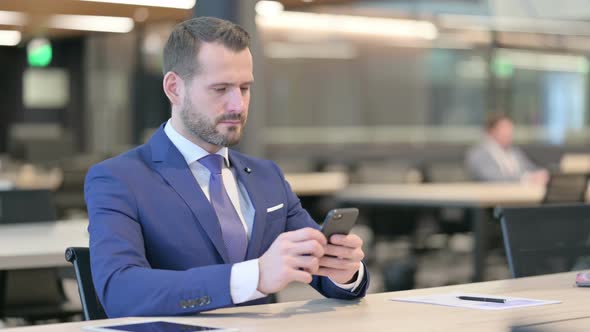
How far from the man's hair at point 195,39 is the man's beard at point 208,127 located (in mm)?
87

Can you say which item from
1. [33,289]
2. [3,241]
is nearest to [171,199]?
[3,241]

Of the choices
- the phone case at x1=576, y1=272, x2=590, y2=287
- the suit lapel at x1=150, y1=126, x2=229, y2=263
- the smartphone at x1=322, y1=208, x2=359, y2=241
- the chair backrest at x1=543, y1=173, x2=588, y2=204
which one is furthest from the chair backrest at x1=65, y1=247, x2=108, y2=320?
the chair backrest at x1=543, y1=173, x2=588, y2=204

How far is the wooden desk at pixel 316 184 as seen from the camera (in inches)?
373

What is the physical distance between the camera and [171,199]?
2.71 m

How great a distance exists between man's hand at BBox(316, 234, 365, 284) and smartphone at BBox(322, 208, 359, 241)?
0.02 meters

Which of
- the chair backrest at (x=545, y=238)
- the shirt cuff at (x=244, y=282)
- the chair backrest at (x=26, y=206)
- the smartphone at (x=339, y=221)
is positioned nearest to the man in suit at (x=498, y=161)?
the chair backrest at (x=26, y=206)

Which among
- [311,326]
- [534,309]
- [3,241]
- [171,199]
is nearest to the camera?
[311,326]

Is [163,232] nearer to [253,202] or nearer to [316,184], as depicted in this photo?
[253,202]

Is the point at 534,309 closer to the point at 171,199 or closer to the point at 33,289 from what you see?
the point at 171,199

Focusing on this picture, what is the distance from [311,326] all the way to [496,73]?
13.4 meters

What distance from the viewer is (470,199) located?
7.72m

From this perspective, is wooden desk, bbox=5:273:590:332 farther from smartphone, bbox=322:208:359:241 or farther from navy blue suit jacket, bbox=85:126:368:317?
smartphone, bbox=322:208:359:241

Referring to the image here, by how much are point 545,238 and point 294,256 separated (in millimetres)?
1435

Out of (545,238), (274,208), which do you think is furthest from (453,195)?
(274,208)
